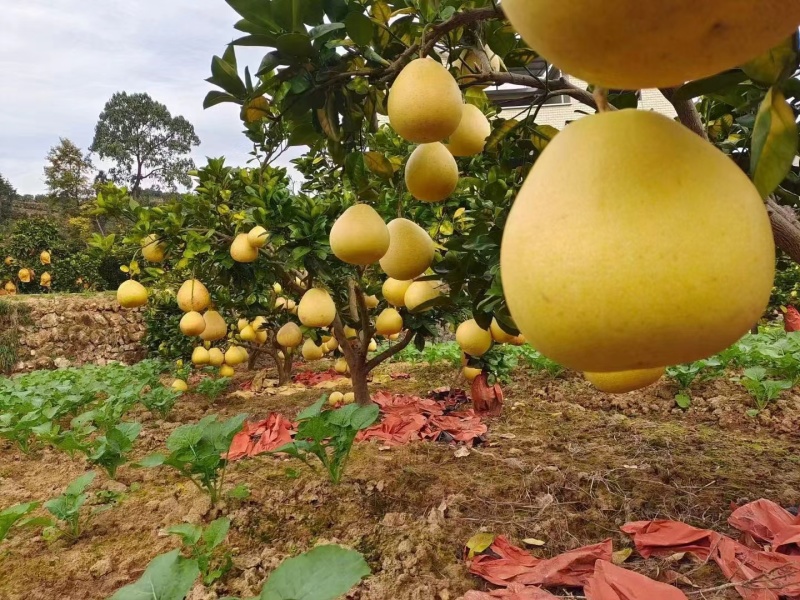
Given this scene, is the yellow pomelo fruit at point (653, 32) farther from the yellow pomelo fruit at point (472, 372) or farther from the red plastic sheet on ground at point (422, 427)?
the yellow pomelo fruit at point (472, 372)

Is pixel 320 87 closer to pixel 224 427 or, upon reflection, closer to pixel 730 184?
pixel 730 184

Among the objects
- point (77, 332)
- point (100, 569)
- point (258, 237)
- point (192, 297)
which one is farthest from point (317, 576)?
point (77, 332)

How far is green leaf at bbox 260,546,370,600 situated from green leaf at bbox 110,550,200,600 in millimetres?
175

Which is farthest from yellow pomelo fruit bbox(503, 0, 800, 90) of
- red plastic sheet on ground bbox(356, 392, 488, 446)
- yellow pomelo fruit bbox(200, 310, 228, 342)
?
yellow pomelo fruit bbox(200, 310, 228, 342)

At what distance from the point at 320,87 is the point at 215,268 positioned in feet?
10.1

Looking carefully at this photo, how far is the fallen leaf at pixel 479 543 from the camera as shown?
68.7 inches

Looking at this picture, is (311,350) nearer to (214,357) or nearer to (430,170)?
(214,357)

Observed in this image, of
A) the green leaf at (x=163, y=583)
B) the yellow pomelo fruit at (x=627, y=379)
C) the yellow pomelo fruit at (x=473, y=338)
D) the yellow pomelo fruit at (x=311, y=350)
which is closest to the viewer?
the yellow pomelo fruit at (x=627, y=379)

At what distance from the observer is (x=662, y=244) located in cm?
42

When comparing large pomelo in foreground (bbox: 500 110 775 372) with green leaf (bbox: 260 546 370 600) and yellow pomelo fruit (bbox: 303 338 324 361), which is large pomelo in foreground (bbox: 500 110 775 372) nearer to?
green leaf (bbox: 260 546 370 600)

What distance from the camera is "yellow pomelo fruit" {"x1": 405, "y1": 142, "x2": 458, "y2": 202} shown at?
3.91 feet

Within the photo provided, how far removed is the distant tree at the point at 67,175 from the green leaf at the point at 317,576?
2197cm

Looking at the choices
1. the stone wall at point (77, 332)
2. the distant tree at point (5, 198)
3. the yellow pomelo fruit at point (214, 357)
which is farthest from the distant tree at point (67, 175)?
the yellow pomelo fruit at point (214, 357)

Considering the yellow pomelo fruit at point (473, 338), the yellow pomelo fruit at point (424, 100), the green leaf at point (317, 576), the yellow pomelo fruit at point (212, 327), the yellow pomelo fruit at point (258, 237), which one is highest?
the yellow pomelo fruit at point (424, 100)
